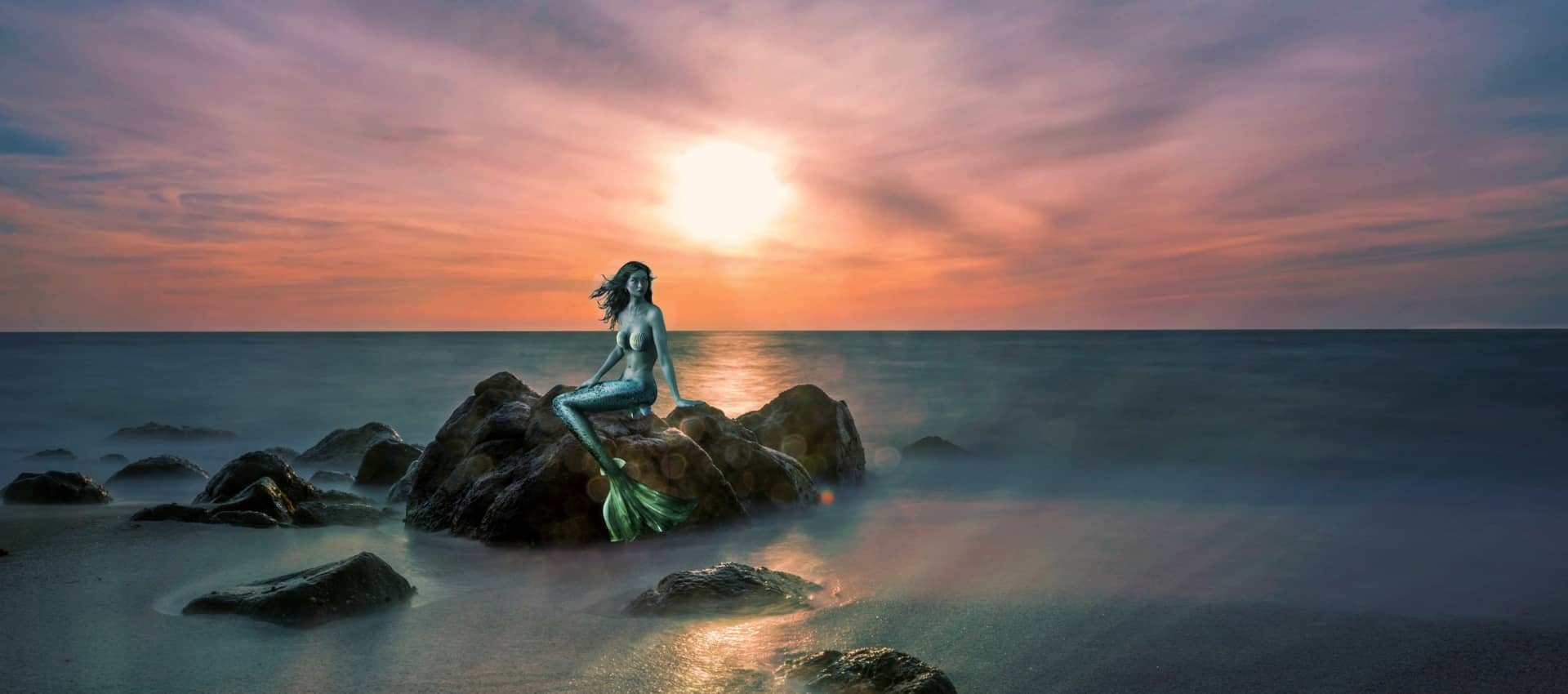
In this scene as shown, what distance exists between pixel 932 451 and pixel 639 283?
49.1 feet

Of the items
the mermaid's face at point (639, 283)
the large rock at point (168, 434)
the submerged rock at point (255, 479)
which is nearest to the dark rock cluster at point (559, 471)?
the submerged rock at point (255, 479)

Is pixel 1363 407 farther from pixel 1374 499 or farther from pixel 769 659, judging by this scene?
pixel 769 659

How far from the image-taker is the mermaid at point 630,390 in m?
6.51

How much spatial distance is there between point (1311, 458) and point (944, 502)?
12.9 metres

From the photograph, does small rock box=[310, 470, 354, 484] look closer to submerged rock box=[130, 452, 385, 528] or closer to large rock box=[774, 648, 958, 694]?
submerged rock box=[130, 452, 385, 528]

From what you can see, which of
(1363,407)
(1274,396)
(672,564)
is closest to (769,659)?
(672,564)

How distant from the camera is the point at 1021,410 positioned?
34531 millimetres

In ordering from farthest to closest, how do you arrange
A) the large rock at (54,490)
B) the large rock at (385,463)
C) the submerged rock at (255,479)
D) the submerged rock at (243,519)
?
the large rock at (385,463) → the large rock at (54,490) → the submerged rock at (255,479) → the submerged rock at (243,519)

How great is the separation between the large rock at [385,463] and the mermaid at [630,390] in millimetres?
9672

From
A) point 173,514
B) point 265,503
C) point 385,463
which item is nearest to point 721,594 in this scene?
point 265,503

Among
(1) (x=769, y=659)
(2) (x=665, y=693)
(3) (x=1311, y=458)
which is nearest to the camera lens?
(2) (x=665, y=693)

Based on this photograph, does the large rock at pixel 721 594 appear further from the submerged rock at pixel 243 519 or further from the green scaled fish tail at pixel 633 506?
the submerged rock at pixel 243 519

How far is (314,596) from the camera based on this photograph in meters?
6.99

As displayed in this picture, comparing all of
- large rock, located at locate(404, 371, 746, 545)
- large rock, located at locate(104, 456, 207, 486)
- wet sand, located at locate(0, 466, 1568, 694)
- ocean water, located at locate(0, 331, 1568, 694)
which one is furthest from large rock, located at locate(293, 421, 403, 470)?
large rock, located at locate(404, 371, 746, 545)
